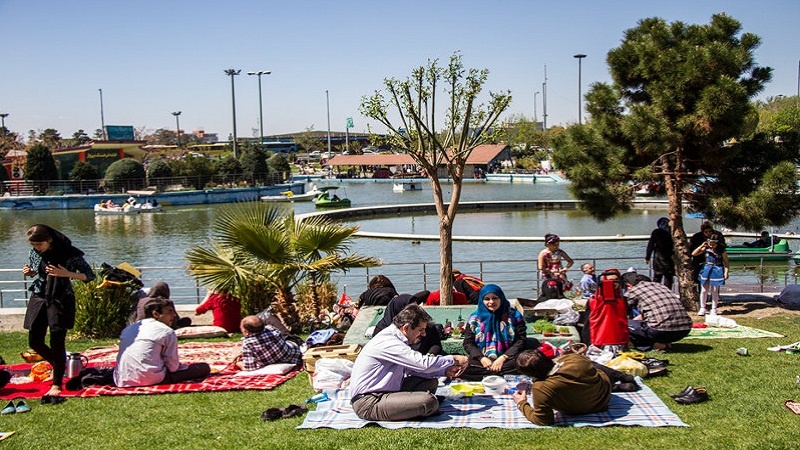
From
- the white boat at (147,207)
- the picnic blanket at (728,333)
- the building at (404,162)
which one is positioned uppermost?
the building at (404,162)

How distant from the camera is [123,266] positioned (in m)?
12.0

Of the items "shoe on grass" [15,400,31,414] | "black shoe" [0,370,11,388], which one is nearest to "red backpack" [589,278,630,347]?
"shoe on grass" [15,400,31,414]

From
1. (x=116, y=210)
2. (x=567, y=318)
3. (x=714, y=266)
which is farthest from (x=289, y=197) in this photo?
(x=567, y=318)

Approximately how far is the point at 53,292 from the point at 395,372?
344 centimetres

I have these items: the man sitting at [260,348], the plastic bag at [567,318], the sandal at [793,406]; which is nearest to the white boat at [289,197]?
the plastic bag at [567,318]

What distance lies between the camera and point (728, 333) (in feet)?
33.2

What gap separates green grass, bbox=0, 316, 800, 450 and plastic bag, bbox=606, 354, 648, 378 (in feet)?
0.43

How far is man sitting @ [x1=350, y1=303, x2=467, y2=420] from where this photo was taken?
6.25m

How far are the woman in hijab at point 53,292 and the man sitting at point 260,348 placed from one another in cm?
173

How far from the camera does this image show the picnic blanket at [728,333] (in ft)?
32.5

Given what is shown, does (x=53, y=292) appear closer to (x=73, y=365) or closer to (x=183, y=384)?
(x=73, y=365)

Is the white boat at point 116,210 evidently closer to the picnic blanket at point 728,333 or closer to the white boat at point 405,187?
the white boat at point 405,187

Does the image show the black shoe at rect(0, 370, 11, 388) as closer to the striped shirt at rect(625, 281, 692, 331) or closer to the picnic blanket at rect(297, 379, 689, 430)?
the picnic blanket at rect(297, 379, 689, 430)

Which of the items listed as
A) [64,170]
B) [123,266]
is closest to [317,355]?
[123,266]
